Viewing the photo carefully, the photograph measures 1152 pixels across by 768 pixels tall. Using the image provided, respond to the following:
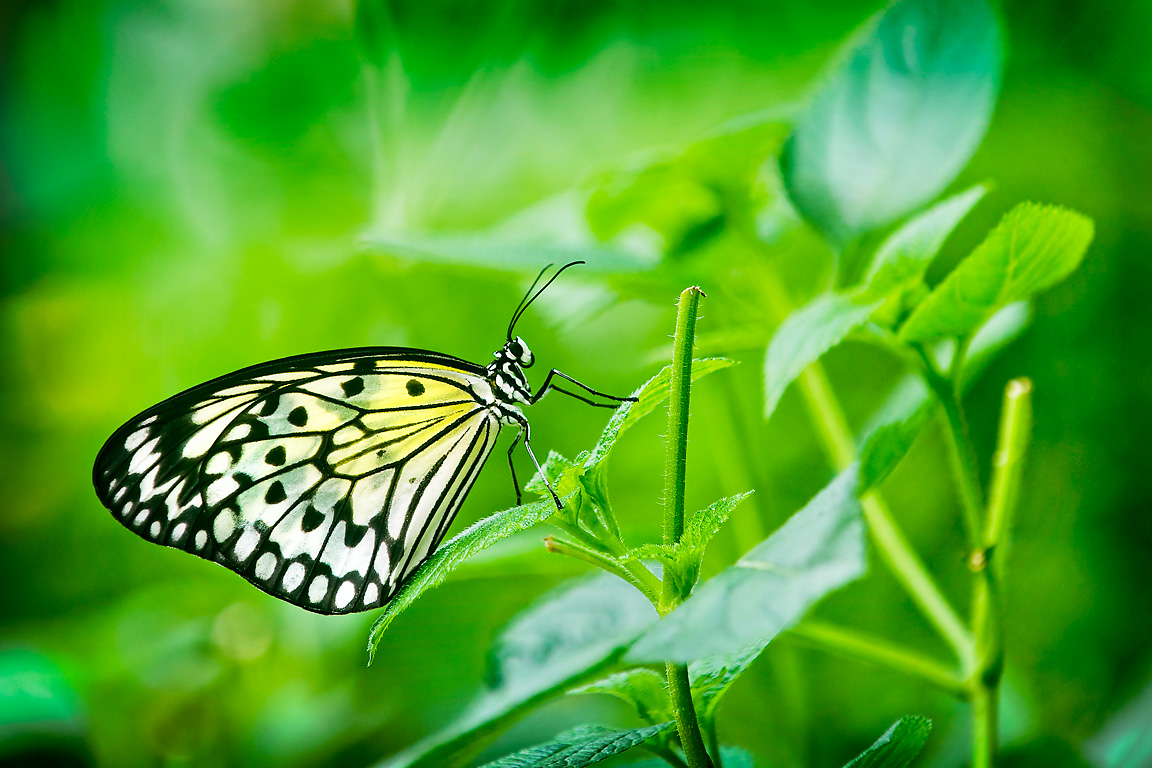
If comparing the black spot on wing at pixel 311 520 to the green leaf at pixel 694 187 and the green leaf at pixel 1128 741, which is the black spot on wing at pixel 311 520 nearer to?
the green leaf at pixel 694 187

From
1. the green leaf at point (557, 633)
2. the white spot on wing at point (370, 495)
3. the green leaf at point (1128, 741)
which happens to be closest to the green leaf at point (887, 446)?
the green leaf at point (557, 633)

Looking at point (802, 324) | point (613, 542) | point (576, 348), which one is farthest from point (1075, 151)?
point (613, 542)

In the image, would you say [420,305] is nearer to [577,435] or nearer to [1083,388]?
[577,435]

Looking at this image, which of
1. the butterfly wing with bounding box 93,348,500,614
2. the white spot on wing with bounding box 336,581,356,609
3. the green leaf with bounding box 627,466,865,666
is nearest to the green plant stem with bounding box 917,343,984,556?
the green leaf with bounding box 627,466,865,666

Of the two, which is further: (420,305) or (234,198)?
(234,198)

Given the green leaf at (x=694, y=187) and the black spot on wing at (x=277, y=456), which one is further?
the black spot on wing at (x=277, y=456)

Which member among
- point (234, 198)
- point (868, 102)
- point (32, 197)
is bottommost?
point (868, 102)

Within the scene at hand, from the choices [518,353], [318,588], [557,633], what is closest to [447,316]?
[518,353]
